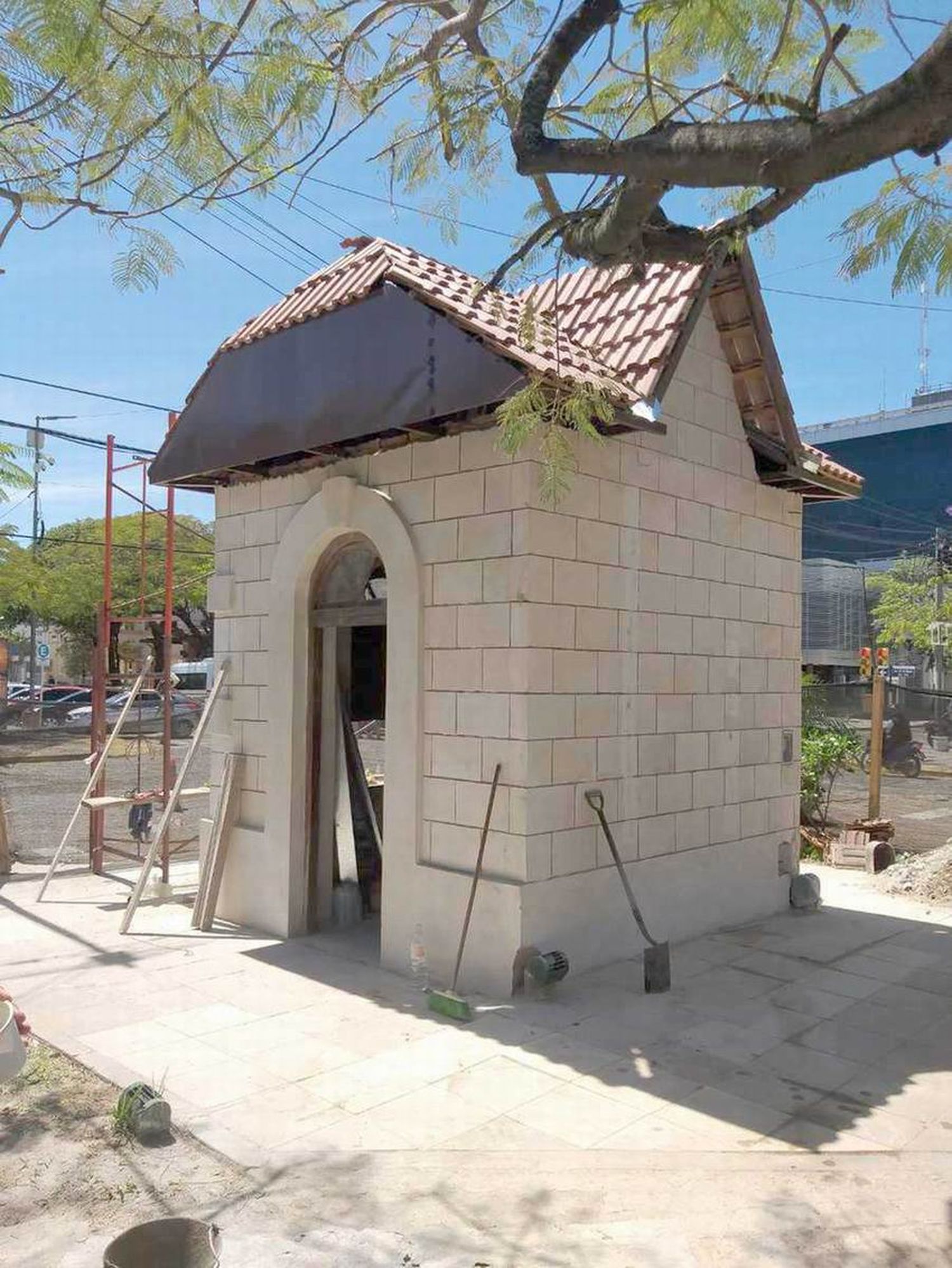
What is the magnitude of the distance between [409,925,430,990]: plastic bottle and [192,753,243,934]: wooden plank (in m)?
2.30

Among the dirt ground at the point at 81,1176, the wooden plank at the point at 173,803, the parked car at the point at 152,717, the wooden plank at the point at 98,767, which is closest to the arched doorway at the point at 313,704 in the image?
the wooden plank at the point at 173,803

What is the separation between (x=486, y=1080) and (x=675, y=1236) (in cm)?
169

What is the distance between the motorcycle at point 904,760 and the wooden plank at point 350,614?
38.9 ft

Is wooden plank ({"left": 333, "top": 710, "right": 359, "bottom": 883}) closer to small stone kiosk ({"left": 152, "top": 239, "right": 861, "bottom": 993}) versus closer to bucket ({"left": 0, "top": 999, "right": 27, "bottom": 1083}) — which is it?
small stone kiosk ({"left": 152, "top": 239, "right": 861, "bottom": 993})

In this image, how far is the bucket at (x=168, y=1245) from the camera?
340 cm

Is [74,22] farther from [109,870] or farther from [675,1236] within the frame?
[109,870]

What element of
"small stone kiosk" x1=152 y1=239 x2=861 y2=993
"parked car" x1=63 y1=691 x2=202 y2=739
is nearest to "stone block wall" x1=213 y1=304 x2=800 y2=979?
"small stone kiosk" x1=152 y1=239 x2=861 y2=993

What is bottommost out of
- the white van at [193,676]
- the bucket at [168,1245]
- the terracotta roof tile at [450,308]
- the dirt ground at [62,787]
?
the dirt ground at [62,787]

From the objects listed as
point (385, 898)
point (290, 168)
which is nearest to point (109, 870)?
point (385, 898)

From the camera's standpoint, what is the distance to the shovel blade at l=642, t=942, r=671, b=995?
266 inches

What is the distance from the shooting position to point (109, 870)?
36.5 ft

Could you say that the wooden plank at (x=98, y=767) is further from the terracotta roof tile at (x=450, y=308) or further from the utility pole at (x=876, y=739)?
the utility pole at (x=876, y=739)

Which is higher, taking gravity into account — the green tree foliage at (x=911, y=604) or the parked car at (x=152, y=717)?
the green tree foliage at (x=911, y=604)

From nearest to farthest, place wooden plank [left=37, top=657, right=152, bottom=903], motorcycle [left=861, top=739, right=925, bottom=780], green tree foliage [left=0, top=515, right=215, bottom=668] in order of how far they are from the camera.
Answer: wooden plank [left=37, top=657, right=152, bottom=903] < motorcycle [left=861, top=739, right=925, bottom=780] < green tree foliage [left=0, top=515, right=215, bottom=668]
